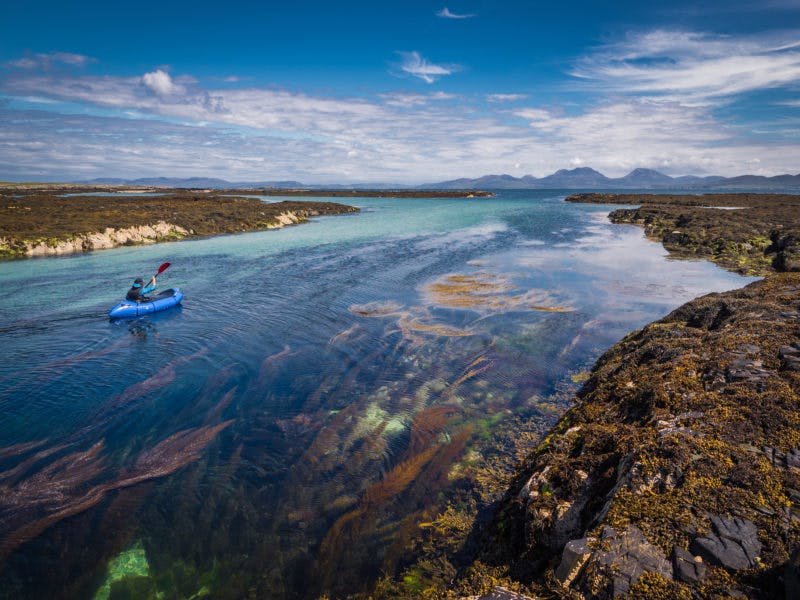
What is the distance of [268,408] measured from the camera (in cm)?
1457

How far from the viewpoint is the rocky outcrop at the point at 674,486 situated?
5520 millimetres

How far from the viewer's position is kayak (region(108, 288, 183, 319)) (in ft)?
77.0

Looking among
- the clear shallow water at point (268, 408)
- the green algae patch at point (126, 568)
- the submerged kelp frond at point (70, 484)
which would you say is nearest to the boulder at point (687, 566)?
the clear shallow water at point (268, 408)

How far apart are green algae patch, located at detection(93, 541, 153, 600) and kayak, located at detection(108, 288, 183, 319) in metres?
18.1

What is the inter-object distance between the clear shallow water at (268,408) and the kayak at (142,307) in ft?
2.20

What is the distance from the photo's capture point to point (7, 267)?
36.9 meters

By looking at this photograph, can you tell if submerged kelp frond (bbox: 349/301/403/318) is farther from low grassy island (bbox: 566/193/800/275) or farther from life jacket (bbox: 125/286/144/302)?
low grassy island (bbox: 566/193/800/275)

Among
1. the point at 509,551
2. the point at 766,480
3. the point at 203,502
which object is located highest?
the point at 766,480

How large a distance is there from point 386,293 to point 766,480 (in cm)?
2317

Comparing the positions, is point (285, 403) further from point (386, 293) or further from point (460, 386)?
point (386, 293)

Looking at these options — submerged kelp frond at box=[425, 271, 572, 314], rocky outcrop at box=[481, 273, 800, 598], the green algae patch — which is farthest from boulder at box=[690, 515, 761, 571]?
submerged kelp frond at box=[425, 271, 572, 314]

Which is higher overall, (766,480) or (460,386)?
(766,480)

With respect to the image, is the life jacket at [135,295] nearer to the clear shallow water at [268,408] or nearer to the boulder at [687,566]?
the clear shallow water at [268,408]

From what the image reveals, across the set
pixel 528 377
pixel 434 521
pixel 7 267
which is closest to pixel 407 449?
pixel 434 521
